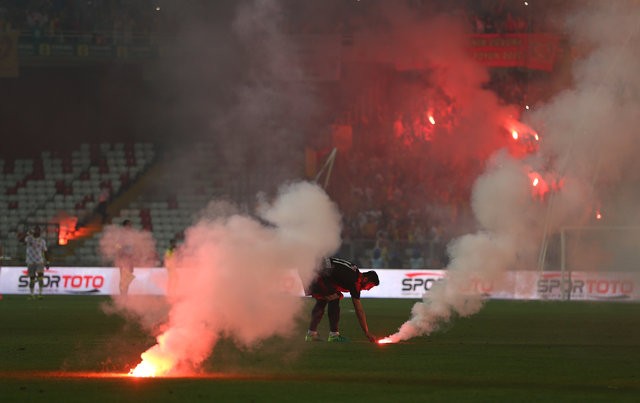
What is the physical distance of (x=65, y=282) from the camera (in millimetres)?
42500

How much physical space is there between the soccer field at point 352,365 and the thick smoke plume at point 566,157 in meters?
1.18

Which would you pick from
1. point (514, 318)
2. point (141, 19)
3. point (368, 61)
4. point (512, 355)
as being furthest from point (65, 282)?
point (512, 355)

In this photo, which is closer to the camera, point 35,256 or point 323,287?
point 323,287

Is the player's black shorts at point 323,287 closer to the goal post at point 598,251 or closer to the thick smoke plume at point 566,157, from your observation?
the thick smoke plume at point 566,157

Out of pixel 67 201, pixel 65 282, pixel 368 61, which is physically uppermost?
pixel 368 61

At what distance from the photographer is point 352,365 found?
57.4 ft

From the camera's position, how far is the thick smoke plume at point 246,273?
17.6 m

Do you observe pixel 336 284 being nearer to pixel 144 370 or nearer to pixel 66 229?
pixel 144 370

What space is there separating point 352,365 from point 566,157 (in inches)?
574

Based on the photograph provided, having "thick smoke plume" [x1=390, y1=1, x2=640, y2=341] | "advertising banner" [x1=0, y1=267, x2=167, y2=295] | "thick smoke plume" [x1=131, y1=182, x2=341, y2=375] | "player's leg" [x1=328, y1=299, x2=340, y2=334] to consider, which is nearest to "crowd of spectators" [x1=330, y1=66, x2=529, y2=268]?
"advertising banner" [x1=0, y1=267, x2=167, y2=295]

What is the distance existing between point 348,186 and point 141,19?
393 inches

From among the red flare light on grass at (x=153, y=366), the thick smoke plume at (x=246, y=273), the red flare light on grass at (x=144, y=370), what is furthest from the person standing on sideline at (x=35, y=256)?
the red flare light on grass at (x=144, y=370)

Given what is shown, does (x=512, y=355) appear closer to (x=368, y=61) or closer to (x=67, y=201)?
(x=368, y=61)

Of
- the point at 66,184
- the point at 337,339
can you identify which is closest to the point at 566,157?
the point at 337,339
